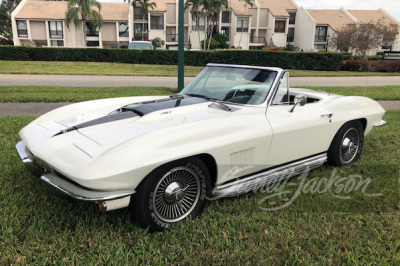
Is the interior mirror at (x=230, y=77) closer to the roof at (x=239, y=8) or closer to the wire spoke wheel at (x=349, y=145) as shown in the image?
the wire spoke wheel at (x=349, y=145)

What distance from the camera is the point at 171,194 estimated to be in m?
2.73

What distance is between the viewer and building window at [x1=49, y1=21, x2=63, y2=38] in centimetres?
4624

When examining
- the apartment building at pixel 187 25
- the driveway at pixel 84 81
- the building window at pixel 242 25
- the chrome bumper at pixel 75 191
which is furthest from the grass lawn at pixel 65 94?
the building window at pixel 242 25

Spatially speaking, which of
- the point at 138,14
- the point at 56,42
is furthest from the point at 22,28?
the point at 138,14

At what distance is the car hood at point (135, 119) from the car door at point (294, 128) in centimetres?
57

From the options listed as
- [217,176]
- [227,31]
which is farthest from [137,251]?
[227,31]

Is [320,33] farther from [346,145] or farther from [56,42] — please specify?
[346,145]

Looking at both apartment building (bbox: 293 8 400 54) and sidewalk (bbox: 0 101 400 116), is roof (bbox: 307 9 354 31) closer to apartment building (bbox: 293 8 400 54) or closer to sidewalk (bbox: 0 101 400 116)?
apartment building (bbox: 293 8 400 54)

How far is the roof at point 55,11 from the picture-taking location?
45581 millimetres

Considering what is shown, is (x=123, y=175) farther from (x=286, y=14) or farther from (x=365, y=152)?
(x=286, y=14)

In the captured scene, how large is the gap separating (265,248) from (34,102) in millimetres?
7412

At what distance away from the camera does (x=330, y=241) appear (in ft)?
9.12

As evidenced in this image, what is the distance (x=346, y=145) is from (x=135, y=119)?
274cm

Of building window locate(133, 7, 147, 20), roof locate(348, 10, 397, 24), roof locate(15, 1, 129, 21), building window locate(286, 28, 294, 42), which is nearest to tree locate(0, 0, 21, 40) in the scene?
roof locate(15, 1, 129, 21)
